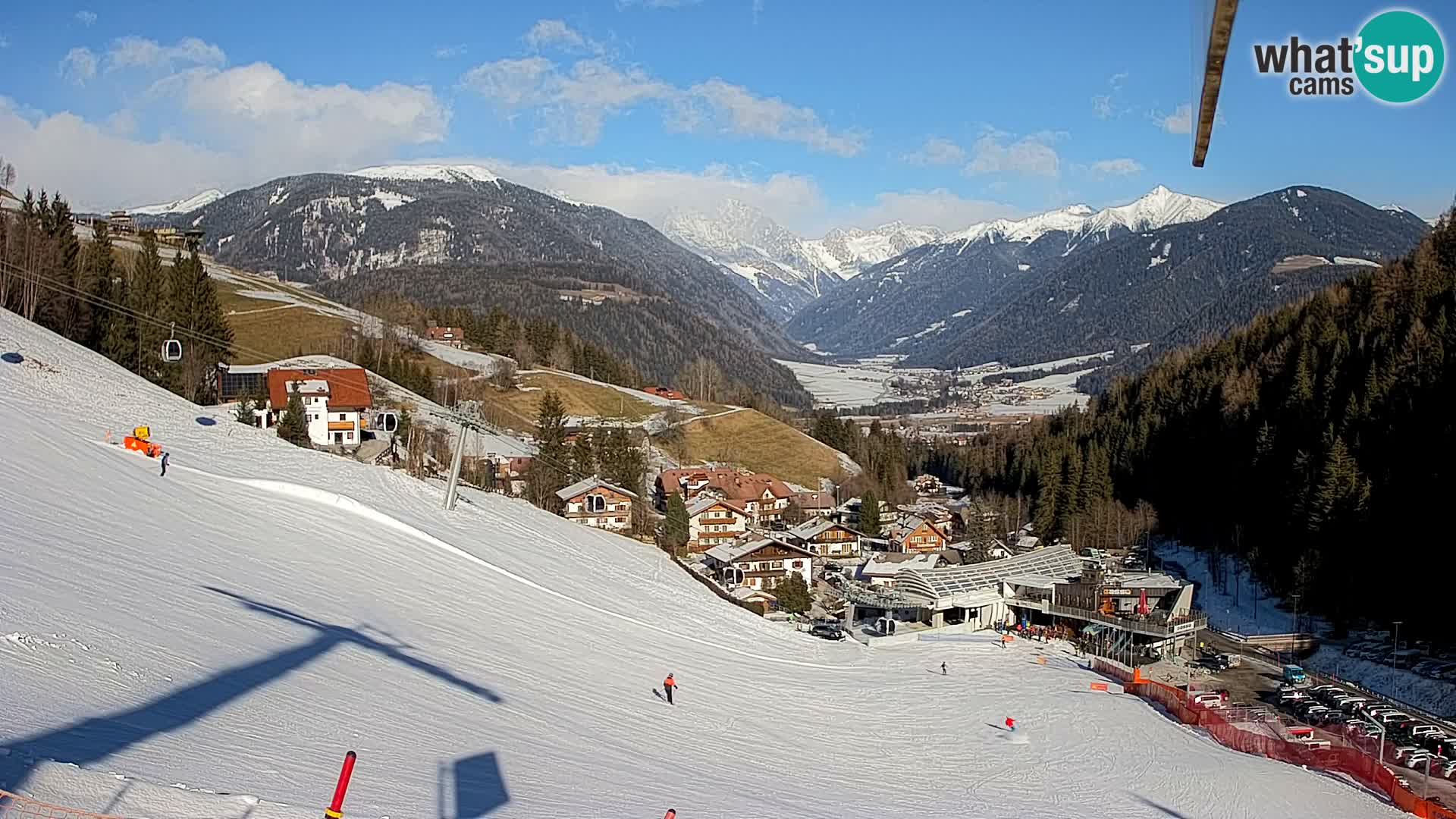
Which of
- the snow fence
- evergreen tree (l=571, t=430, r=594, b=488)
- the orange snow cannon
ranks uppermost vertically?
the orange snow cannon

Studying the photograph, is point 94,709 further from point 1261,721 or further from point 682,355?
point 682,355

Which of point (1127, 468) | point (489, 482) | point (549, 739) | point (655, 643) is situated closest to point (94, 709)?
point (549, 739)

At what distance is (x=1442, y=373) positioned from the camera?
5225cm

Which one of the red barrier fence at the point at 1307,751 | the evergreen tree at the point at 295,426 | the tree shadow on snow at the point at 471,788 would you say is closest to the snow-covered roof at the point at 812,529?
the evergreen tree at the point at 295,426

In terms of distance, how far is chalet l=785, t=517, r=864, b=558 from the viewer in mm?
61381

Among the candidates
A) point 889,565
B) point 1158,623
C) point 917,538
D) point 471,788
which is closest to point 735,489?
point 917,538

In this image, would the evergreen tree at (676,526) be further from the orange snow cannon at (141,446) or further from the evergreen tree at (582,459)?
the orange snow cannon at (141,446)

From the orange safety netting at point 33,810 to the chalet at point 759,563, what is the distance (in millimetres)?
44654

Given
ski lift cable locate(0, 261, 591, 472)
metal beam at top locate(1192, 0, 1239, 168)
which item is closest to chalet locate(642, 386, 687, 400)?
ski lift cable locate(0, 261, 591, 472)

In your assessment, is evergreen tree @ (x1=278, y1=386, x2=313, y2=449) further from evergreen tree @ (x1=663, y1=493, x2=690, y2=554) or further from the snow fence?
the snow fence

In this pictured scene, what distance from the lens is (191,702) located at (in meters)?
11.1

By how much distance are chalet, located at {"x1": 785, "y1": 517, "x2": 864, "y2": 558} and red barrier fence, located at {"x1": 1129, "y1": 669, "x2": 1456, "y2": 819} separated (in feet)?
109

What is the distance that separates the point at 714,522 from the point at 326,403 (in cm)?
2373

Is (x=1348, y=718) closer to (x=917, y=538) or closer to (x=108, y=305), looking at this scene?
(x=917, y=538)
